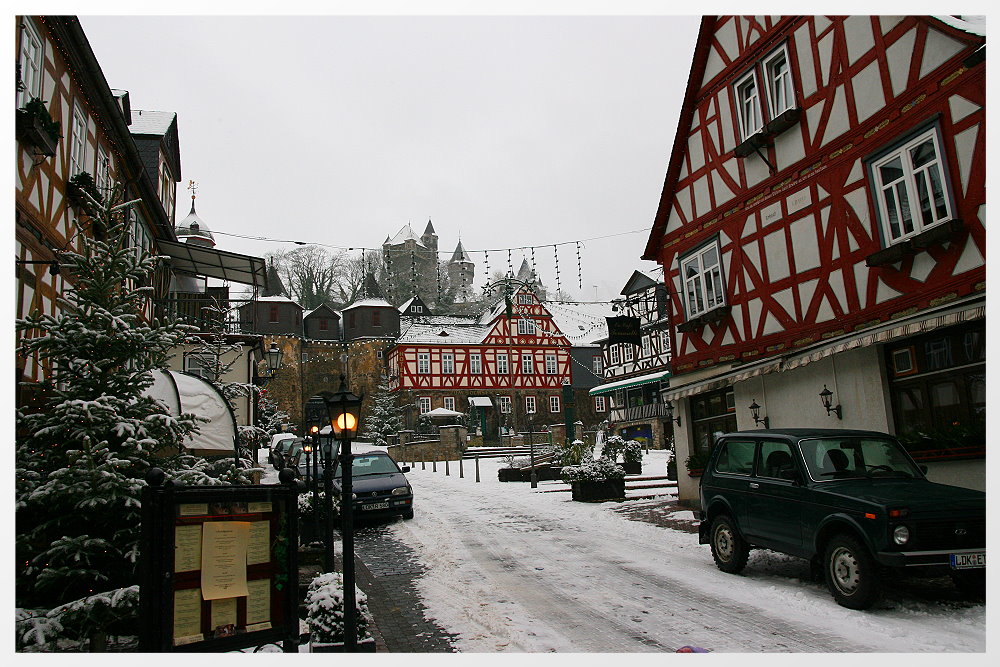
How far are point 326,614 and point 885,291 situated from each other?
9.48 metres

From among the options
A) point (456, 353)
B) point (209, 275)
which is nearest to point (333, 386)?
point (456, 353)

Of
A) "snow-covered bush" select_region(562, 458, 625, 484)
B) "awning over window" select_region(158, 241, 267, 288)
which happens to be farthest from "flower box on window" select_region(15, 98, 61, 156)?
"snow-covered bush" select_region(562, 458, 625, 484)

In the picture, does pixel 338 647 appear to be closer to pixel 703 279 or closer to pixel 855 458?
pixel 855 458

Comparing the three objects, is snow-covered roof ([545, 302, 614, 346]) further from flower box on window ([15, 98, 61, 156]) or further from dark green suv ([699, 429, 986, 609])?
flower box on window ([15, 98, 61, 156])

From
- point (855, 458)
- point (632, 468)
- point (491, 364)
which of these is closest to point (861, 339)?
point (855, 458)

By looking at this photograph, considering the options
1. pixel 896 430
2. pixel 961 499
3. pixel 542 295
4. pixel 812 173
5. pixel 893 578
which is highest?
pixel 542 295

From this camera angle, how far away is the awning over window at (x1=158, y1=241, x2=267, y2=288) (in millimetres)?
18766

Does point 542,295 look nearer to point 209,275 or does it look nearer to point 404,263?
point 404,263

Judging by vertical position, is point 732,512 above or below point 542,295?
below

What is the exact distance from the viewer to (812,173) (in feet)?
43.2

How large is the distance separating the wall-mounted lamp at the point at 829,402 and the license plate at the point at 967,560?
5256 mm

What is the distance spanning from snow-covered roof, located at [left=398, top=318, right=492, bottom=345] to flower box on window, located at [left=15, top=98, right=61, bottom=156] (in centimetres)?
4608

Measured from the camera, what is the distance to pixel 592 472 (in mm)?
17953

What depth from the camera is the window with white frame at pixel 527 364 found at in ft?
188
